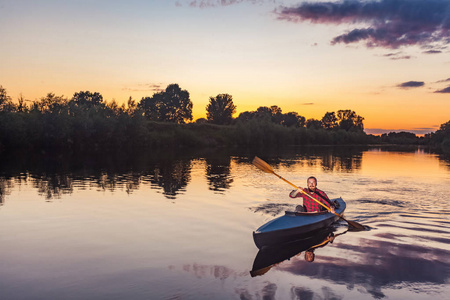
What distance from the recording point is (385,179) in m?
28.2

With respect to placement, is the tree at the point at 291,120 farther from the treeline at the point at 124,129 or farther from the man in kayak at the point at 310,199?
the man in kayak at the point at 310,199

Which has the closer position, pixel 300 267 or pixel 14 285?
pixel 14 285

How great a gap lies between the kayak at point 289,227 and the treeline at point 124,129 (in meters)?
50.0

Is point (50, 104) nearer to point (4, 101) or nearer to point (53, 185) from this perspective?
point (4, 101)

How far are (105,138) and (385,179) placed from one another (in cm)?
5119

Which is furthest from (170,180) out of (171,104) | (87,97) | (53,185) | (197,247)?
(87,97)

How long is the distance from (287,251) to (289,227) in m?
0.73

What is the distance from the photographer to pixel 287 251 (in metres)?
10.4

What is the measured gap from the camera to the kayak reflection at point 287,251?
9117 mm

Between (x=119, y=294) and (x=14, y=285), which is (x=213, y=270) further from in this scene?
(x=14, y=285)

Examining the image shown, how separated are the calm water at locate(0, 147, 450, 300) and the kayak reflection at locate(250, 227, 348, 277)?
0.15m

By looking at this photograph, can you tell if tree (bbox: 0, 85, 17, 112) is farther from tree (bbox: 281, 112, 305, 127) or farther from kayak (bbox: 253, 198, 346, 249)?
tree (bbox: 281, 112, 305, 127)

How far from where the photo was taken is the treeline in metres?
54.2

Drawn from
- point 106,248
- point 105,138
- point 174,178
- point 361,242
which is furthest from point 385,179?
point 105,138
